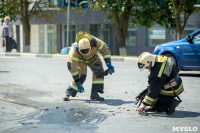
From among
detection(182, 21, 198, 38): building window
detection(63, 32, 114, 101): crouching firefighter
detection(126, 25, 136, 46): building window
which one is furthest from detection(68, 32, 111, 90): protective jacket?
detection(126, 25, 136, 46): building window

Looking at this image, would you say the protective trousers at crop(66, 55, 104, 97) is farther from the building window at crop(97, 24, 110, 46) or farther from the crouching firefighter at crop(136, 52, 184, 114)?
the building window at crop(97, 24, 110, 46)

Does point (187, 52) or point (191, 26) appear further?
point (191, 26)

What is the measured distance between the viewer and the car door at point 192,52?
1289 centimetres

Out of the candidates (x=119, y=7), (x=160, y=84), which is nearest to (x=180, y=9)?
(x=119, y=7)

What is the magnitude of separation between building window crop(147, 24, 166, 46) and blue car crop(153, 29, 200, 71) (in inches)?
671

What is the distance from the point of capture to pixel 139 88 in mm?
10430

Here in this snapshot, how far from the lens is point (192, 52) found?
13.0m

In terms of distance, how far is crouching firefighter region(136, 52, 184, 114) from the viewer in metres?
6.72

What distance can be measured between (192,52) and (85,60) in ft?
17.9

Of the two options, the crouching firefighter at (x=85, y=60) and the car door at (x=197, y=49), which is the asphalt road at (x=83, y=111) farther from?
the car door at (x=197, y=49)

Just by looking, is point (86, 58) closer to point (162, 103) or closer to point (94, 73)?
point (94, 73)

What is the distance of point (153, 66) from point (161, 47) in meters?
7.06

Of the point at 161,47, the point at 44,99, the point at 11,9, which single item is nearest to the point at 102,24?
the point at 11,9

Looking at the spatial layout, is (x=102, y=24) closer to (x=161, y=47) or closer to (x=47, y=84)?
(x=161, y=47)
